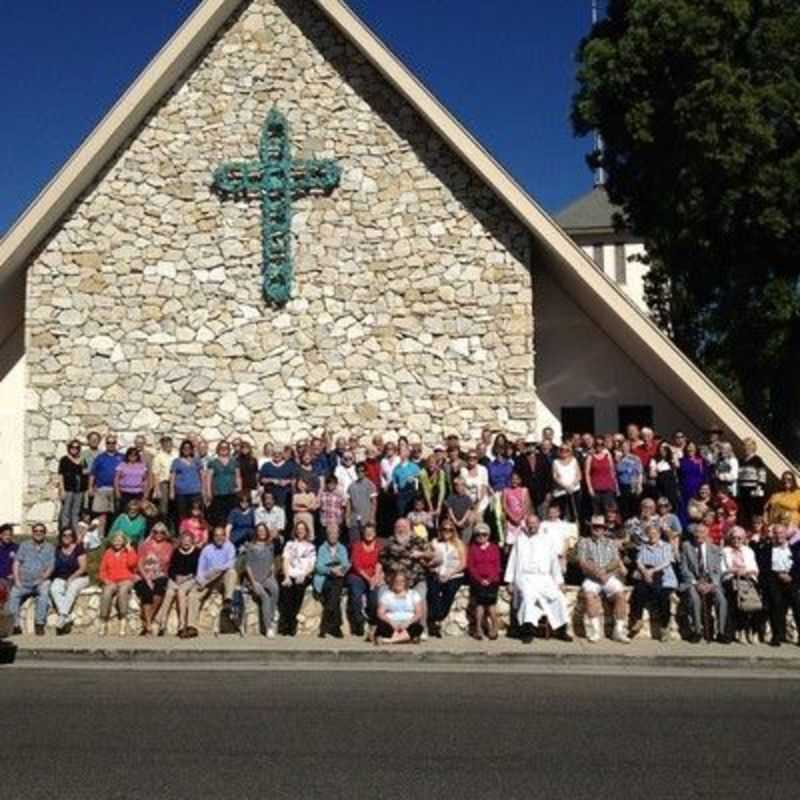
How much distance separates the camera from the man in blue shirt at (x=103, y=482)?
615 inches

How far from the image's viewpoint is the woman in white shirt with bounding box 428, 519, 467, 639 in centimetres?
1337

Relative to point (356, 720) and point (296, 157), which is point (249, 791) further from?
point (296, 157)

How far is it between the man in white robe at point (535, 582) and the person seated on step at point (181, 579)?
390 cm

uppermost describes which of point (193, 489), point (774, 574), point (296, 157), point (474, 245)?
point (296, 157)

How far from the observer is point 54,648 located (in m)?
12.8

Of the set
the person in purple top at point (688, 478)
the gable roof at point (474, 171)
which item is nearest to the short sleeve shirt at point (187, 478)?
the gable roof at point (474, 171)

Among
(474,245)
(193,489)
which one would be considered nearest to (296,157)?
(474,245)

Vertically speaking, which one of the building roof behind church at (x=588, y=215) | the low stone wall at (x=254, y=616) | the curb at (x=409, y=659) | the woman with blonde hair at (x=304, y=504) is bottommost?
the curb at (x=409, y=659)

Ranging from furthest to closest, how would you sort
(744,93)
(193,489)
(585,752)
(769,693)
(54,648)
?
(744,93) < (193,489) < (54,648) < (769,693) < (585,752)

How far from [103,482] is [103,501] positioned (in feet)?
1.06

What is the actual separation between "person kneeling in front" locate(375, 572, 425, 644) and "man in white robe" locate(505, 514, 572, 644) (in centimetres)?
119

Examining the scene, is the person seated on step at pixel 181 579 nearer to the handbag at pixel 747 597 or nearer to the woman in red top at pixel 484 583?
the woman in red top at pixel 484 583

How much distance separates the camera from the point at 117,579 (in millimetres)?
13805

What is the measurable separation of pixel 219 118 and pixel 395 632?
9748mm
